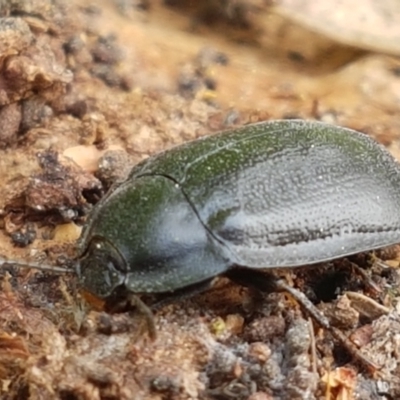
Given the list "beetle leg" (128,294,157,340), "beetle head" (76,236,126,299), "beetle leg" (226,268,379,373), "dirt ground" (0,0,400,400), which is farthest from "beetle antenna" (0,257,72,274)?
"beetle leg" (226,268,379,373)

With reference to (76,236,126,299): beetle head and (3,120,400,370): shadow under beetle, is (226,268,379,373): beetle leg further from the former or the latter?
(76,236,126,299): beetle head

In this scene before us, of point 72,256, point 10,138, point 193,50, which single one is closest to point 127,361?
point 72,256

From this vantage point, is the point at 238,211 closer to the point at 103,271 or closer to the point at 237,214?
the point at 237,214

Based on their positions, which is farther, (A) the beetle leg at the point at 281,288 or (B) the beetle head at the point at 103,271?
(A) the beetle leg at the point at 281,288

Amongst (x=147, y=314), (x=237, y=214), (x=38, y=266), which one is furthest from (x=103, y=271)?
(x=237, y=214)

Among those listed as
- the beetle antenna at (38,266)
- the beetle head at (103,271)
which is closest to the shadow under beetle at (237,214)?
the beetle head at (103,271)

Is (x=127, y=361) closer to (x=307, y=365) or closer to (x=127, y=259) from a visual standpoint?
(x=127, y=259)

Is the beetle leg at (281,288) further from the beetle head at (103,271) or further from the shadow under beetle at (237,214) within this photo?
the beetle head at (103,271)
